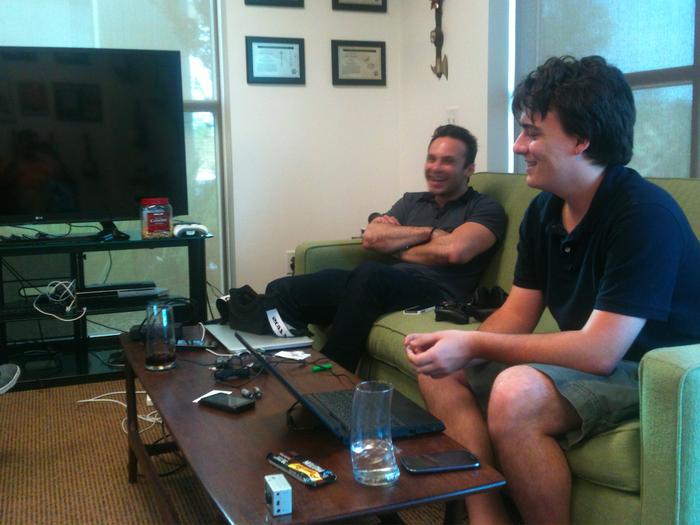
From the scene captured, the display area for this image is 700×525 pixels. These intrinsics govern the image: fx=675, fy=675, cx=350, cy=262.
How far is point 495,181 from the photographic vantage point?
2.69 meters

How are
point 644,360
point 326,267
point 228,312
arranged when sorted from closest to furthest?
point 644,360 → point 228,312 → point 326,267

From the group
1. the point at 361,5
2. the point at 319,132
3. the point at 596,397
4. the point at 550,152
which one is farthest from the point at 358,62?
the point at 596,397

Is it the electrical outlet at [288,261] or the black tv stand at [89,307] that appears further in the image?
the electrical outlet at [288,261]

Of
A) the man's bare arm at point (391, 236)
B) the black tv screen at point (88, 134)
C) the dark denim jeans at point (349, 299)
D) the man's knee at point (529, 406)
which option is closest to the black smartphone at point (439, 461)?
the man's knee at point (529, 406)

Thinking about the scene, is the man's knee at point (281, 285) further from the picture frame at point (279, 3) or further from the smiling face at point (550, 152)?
the picture frame at point (279, 3)

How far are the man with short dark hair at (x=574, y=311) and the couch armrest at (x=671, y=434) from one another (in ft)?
0.31

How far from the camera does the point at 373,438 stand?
3.42 feet

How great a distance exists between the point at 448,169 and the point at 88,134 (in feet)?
5.27

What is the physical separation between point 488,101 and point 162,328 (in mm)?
1865

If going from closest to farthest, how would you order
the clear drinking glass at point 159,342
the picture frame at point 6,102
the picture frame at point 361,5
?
the clear drinking glass at point 159,342 < the picture frame at point 6,102 < the picture frame at point 361,5

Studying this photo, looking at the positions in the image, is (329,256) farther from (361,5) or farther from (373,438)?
(373,438)

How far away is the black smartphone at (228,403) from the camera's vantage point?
53.9 inches

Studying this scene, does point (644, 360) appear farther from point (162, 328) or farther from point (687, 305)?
point (162, 328)

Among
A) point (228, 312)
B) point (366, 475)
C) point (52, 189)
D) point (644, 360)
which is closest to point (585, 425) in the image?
point (644, 360)
